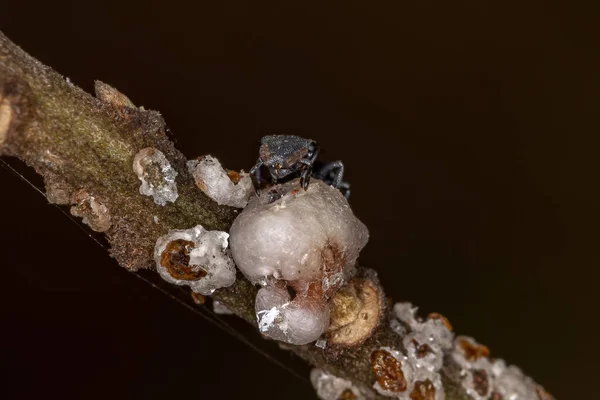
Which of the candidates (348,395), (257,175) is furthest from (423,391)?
(257,175)

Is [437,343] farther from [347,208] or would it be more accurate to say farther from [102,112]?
[102,112]

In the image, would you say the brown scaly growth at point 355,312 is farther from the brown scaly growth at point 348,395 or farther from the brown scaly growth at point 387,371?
the brown scaly growth at point 348,395

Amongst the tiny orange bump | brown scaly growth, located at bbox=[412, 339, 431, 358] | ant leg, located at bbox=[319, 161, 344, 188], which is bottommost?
brown scaly growth, located at bbox=[412, 339, 431, 358]

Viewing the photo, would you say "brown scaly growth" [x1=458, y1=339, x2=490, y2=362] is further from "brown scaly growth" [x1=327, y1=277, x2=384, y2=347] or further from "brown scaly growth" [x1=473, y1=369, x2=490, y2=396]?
"brown scaly growth" [x1=327, y1=277, x2=384, y2=347]

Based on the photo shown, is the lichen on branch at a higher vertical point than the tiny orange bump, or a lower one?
lower

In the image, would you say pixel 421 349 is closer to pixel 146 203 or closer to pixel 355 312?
pixel 355 312

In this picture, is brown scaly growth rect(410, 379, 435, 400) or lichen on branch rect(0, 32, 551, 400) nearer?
lichen on branch rect(0, 32, 551, 400)

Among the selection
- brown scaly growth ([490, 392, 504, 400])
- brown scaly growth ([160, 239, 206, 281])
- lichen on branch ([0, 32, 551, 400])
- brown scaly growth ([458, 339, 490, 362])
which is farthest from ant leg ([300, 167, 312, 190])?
brown scaly growth ([490, 392, 504, 400])

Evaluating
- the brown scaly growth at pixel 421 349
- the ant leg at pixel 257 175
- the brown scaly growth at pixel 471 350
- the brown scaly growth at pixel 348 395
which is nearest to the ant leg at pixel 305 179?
the ant leg at pixel 257 175
